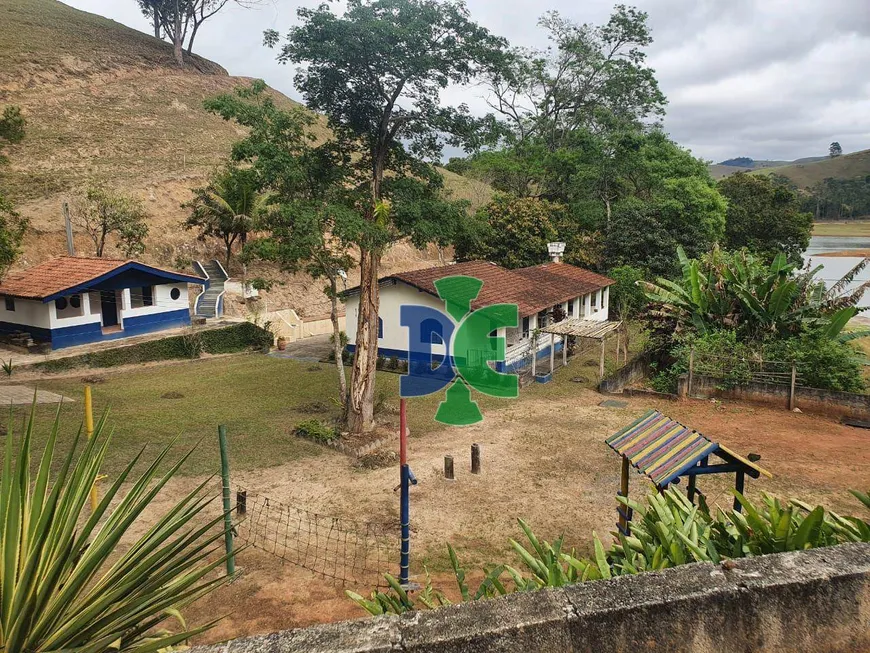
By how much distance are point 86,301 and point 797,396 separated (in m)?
25.7

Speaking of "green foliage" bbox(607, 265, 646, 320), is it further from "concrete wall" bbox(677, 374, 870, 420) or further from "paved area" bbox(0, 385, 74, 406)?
"paved area" bbox(0, 385, 74, 406)

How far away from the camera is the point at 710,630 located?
9.14ft

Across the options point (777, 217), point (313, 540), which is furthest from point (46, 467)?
point (777, 217)

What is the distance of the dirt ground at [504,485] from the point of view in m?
7.99

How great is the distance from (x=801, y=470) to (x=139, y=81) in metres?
68.2

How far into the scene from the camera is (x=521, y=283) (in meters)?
24.9

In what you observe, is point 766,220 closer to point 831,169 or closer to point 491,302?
point 491,302

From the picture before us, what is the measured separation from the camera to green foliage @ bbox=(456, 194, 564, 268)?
34031 mm

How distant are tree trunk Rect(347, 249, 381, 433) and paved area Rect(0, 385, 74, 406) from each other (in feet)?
29.2

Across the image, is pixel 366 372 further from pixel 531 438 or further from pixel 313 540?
pixel 313 540

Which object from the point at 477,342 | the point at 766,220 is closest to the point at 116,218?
the point at 477,342

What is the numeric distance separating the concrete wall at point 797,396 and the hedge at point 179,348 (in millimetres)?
18265

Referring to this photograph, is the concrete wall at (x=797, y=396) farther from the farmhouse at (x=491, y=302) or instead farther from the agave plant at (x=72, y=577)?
the agave plant at (x=72, y=577)

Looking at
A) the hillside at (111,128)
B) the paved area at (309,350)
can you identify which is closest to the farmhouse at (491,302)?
the paved area at (309,350)
